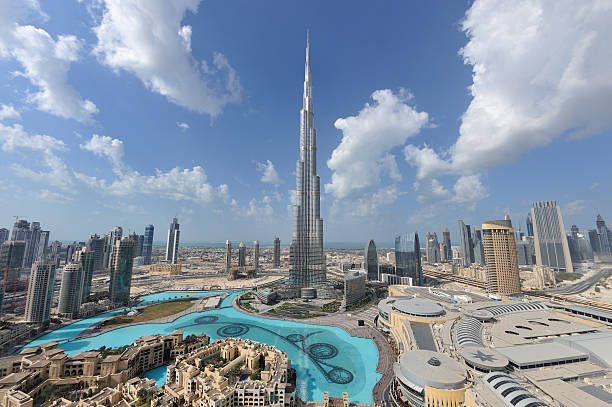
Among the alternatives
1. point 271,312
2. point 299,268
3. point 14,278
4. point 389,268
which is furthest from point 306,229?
point 14,278

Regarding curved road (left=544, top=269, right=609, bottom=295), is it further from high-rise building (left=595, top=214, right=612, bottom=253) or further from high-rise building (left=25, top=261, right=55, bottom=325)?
high-rise building (left=25, top=261, right=55, bottom=325)

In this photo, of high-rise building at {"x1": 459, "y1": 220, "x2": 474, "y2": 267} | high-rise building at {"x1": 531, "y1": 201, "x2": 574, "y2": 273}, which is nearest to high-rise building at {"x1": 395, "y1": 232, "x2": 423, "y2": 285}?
high-rise building at {"x1": 531, "y1": 201, "x2": 574, "y2": 273}

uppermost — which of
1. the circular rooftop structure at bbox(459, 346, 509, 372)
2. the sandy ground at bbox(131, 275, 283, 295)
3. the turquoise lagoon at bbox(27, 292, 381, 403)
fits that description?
the circular rooftop structure at bbox(459, 346, 509, 372)

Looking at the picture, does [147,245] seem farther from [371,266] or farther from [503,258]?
[503,258]

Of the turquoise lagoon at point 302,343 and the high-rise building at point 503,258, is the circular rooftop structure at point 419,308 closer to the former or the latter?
the turquoise lagoon at point 302,343

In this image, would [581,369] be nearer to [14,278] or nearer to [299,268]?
[299,268]

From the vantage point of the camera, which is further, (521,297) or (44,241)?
(44,241)

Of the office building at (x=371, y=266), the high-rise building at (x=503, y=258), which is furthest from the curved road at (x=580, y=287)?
the office building at (x=371, y=266)

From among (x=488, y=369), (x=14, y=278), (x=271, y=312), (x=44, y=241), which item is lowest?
(x=271, y=312)
